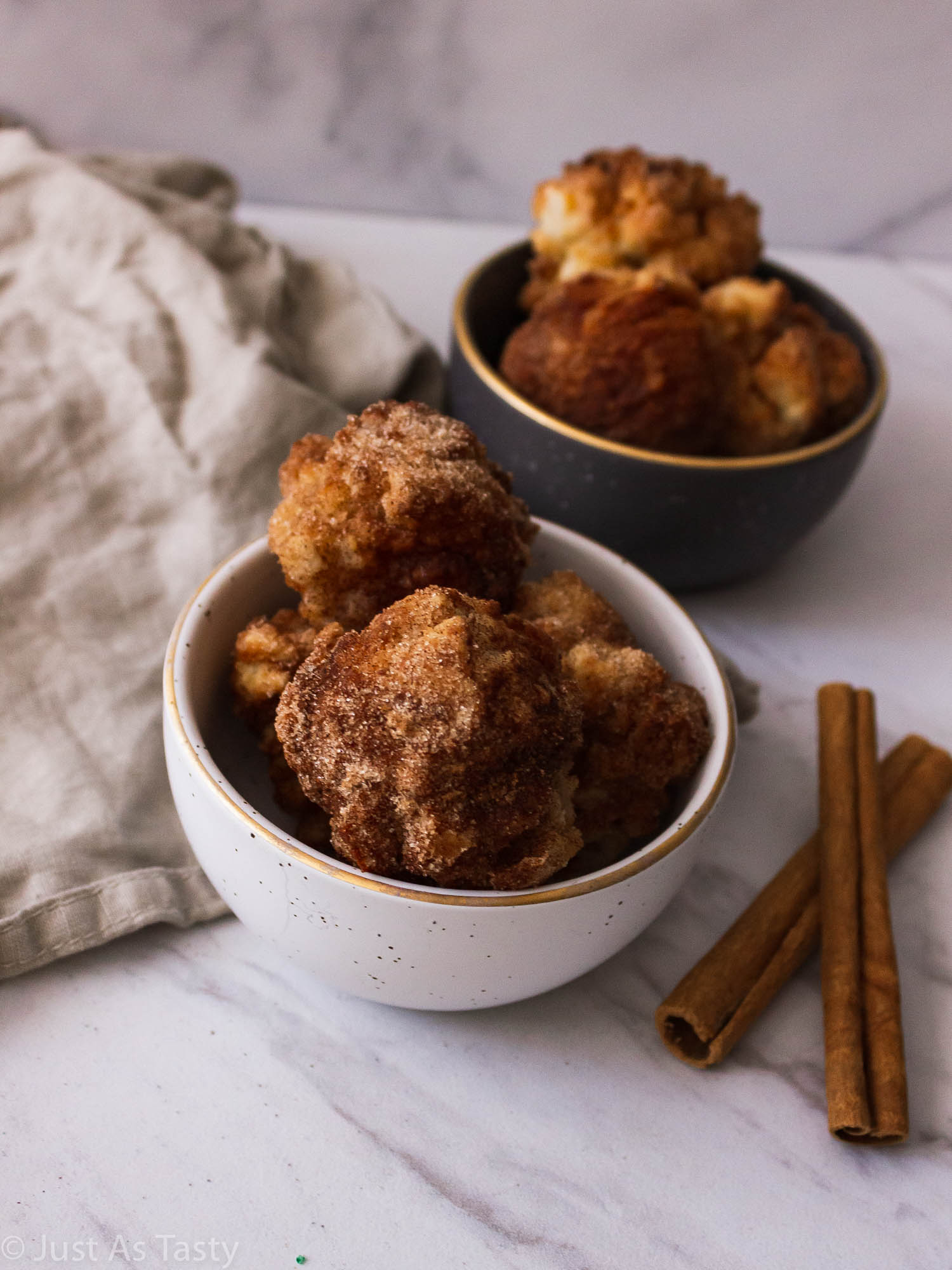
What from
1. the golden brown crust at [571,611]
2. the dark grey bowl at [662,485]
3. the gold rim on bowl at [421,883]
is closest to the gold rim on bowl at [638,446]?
the dark grey bowl at [662,485]

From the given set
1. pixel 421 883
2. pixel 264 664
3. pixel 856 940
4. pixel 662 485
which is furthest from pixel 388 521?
pixel 856 940

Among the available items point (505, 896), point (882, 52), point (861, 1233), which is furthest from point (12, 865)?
point (882, 52)

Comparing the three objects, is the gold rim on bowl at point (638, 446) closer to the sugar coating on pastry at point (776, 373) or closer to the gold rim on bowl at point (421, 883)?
the sugar coating on pastry at point (776, 373)

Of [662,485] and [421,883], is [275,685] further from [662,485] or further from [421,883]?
[662,485]

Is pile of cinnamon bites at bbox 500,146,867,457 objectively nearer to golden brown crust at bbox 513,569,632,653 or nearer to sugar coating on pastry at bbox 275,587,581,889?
golden brown crust at bbox 513,569,632,653

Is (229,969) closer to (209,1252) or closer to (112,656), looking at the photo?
(209,1252)
